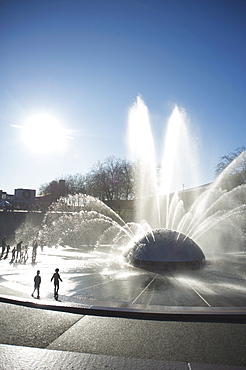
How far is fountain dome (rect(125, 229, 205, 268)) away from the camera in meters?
14.7

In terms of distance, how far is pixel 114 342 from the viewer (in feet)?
18.8

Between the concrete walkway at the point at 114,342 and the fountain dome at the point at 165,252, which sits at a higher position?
the fountain dome at the point at 165,252

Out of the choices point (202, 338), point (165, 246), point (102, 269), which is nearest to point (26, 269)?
point (102, 269)

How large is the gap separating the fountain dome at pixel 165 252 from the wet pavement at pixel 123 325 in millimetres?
2912

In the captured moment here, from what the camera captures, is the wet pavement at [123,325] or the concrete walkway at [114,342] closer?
the concrete walkway at [114,342]

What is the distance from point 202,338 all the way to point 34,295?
554cm

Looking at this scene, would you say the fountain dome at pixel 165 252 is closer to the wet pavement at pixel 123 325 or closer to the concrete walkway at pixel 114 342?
the wet pavement at pixel 123 325

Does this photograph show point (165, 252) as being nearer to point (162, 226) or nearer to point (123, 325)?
point (123, 325)

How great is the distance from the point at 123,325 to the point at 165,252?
857cm

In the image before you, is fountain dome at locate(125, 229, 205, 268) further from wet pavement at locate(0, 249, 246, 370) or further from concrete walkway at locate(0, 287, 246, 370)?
concrete walkway at locate(0, 287, 246, 370)

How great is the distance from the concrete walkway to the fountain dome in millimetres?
7641

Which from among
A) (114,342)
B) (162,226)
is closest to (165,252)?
(114,342)

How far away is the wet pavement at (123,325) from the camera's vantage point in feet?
16.6

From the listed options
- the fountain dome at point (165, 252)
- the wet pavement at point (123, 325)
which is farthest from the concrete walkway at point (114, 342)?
the fountain dome at point (165, 252)
